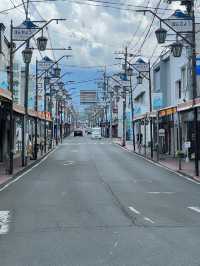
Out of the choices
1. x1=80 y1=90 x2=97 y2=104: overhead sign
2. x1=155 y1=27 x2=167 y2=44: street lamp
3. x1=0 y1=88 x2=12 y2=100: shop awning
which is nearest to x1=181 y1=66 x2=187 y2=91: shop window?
x1=155 y1=27 x2=167 y2=44: street lamp

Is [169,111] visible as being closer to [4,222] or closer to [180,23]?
[180,23]

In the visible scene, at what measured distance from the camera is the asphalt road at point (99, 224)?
928cm

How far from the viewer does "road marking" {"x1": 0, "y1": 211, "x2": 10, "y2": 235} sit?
39.6 feet

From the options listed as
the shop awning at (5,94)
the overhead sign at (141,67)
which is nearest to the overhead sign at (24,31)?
the shop awning at (5,94)

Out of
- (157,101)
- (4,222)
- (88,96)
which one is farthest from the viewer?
(88,96)

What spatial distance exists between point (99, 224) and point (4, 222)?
87.8 inches

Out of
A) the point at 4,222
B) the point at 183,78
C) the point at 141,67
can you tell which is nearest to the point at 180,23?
the point at 4,222

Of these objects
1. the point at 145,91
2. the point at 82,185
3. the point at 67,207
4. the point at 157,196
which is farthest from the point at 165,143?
the point at 67,207

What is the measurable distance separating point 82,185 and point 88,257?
46.9 feet

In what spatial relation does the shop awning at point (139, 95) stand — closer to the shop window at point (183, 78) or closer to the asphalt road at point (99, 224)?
the shop window at point (183, 78)

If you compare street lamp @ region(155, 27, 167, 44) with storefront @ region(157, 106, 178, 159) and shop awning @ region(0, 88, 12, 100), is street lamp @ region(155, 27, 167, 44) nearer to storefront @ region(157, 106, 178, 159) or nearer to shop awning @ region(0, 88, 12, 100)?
shop awning @ region(0, 88, 12, 100)

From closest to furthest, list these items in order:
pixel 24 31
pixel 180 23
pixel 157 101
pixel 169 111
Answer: pixel 180 23, pixel 24 31, pixel 169 111, pixel 157 101

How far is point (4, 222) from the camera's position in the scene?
13.3m

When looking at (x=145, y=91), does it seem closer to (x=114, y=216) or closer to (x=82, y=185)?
(x=82, y=185)
